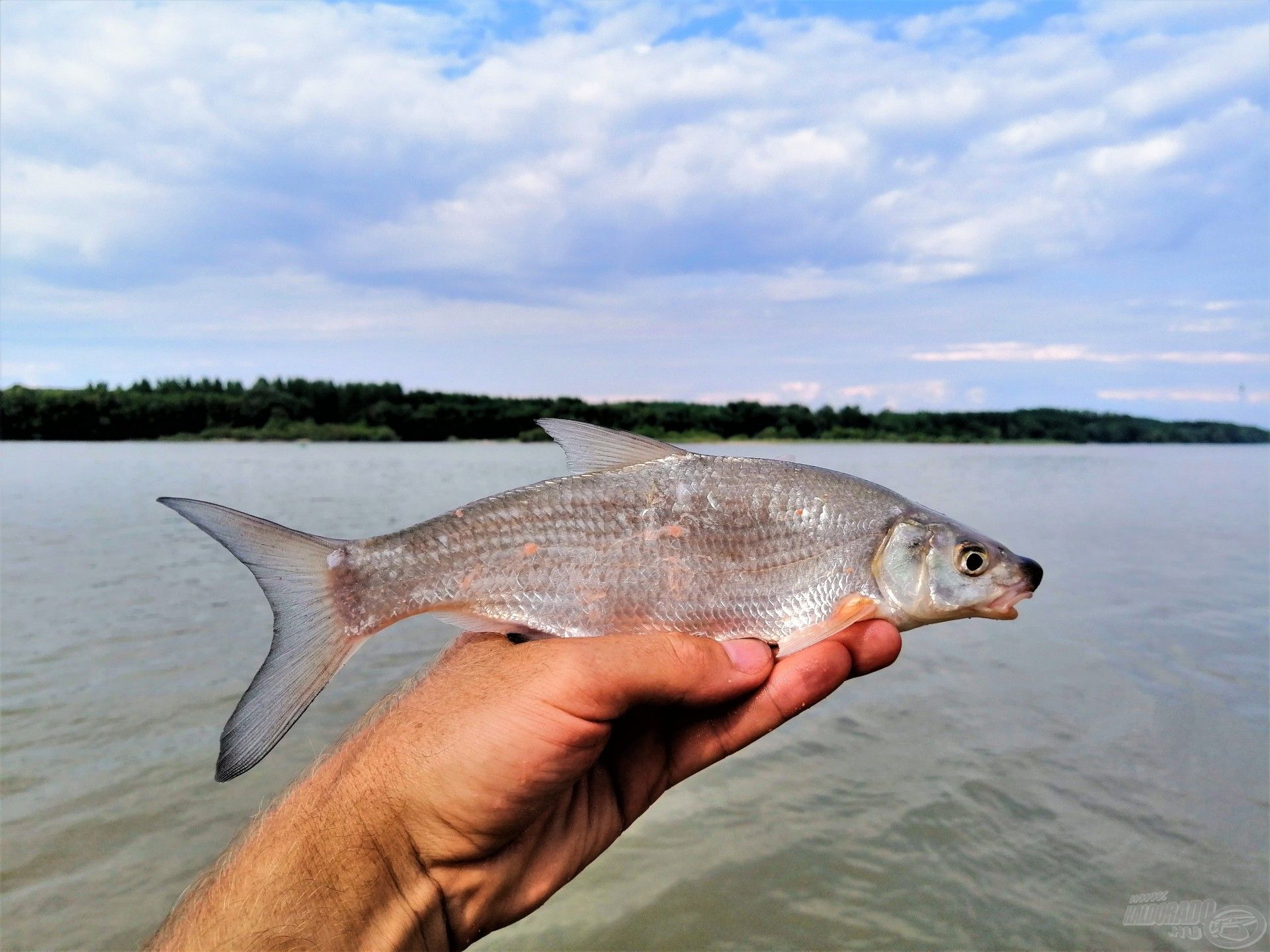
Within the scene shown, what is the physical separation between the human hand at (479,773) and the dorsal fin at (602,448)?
81 centimetres

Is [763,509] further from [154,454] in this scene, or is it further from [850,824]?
[154,454]

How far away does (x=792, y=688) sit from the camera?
2877 mm

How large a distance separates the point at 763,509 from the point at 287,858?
2124 millimetres

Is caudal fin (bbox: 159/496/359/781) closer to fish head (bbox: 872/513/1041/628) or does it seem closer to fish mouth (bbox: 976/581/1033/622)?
fish head (bbox: 872/513/1041/628)

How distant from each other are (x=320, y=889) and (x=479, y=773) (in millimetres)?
616

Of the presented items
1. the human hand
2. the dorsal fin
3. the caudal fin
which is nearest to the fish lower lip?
the human hand

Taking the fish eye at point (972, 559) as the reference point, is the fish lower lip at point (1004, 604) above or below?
below

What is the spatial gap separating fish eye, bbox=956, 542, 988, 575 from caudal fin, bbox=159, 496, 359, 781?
2.44m

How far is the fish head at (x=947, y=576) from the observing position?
3.16 m

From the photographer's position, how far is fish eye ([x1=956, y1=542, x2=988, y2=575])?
10.4ft

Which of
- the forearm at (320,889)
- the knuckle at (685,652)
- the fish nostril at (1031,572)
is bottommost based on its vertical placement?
the forearm at (320,889)

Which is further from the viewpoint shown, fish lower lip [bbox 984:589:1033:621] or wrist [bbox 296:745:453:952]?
fish lower lip [bbox 984:589:1033:621]

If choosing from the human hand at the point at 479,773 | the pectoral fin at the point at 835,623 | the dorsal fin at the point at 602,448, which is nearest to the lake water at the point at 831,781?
the human hand at the point at 479,773

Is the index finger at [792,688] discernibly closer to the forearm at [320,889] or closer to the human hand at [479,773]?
the human hand at [479,773]
